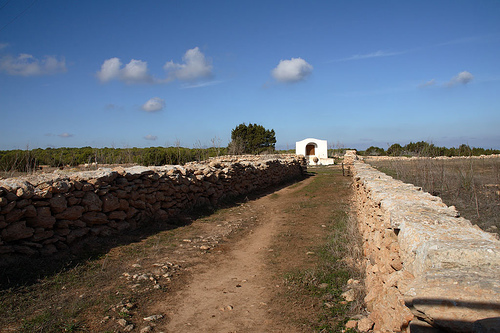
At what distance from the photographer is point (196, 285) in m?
4.82

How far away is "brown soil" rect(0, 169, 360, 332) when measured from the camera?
3732 mm

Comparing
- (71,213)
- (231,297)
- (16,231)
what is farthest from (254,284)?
(16,231)

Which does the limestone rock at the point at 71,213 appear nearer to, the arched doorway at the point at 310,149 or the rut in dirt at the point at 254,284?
the rut in dirt at the point at 254,284

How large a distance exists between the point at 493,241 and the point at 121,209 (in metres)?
6.70

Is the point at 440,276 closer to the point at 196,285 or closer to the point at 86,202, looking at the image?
the point at 196,285

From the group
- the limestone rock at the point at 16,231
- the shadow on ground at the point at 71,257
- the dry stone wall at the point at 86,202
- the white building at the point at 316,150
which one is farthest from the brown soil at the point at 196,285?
the white building at the point at 316,150

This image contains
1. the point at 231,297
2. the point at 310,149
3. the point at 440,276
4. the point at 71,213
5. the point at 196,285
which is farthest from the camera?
the point at 310,149

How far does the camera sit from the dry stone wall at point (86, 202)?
5129mm

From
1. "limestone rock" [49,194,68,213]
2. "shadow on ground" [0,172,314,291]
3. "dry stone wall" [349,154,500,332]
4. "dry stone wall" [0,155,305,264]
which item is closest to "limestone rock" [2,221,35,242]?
"dry stone wall" [0,155,305,264]

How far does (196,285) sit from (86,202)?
3016mm

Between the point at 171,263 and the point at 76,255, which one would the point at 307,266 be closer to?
the point at 171,263

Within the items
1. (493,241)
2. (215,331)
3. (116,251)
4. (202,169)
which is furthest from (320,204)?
(493,241)

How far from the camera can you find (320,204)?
37.7ft

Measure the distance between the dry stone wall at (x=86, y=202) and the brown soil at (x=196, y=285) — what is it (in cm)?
79
